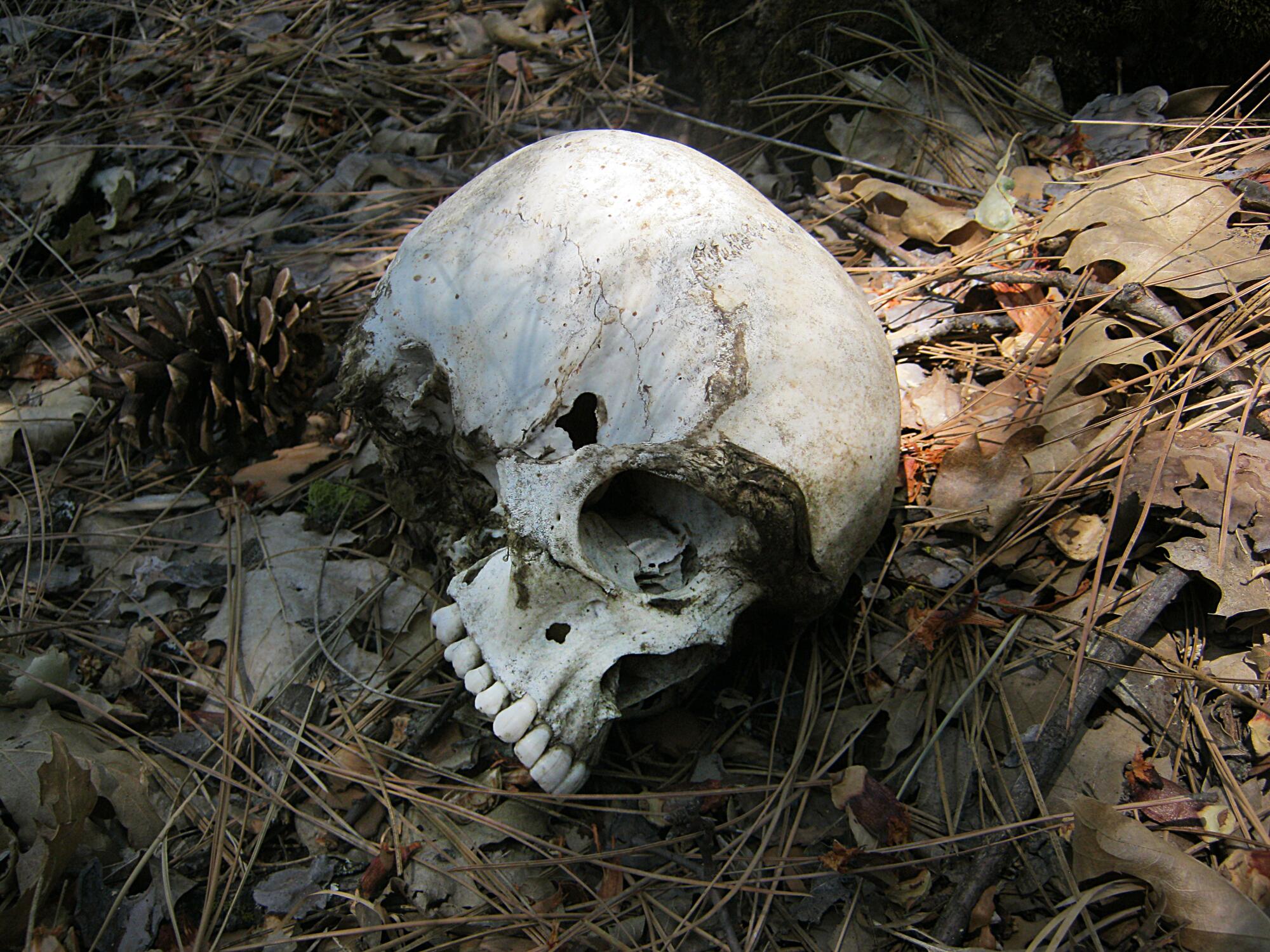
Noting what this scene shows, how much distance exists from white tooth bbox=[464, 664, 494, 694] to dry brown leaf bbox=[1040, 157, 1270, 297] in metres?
2.07

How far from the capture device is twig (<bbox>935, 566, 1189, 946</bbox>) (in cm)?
165

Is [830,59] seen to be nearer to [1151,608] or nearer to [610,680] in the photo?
[1151,608]

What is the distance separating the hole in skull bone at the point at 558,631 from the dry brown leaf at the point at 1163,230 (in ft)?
6.13

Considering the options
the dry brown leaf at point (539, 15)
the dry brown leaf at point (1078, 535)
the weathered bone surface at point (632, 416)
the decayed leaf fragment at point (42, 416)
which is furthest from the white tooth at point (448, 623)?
the dry brown leaf at point (539, 15)

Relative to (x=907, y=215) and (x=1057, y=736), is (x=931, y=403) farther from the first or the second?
(x=1057, y=736)

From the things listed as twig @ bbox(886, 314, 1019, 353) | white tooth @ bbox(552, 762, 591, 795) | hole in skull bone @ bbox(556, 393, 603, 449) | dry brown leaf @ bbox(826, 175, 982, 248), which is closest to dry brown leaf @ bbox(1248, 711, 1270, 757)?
twig @ bbox(886, 314, 1019, 353)

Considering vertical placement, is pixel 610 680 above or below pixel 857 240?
below

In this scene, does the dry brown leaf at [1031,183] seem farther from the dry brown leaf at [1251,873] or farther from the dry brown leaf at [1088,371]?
the dry brown leaf at [1251,873]

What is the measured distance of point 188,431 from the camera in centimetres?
280

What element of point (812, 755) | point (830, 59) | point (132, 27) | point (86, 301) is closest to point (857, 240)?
point (830, 59)

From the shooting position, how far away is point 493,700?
6.22ft

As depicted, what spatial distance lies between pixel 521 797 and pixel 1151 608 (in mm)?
1537

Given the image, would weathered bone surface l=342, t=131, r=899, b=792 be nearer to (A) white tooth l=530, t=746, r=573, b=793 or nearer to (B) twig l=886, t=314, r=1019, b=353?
(A) white tooth l=530, t=746, r=573, b=793

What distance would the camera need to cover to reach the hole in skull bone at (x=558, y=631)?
1918mm
